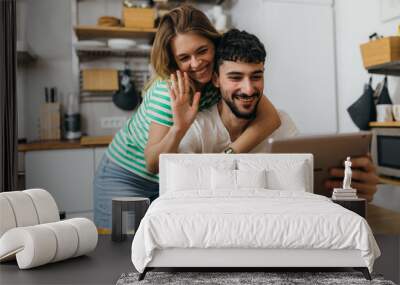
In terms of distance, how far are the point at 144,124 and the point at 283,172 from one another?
102 centimetres

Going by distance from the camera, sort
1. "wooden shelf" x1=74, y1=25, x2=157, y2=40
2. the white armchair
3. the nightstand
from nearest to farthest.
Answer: the white armchair → the nightstand → "wooden shelf" x1=74, y1=25, x2=157, y2=40

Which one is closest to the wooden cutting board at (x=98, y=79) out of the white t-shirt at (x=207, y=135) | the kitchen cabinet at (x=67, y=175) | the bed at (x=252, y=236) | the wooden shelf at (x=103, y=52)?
the wooden shelf at (x=103, y=52)

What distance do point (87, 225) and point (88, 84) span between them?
2.12 meters

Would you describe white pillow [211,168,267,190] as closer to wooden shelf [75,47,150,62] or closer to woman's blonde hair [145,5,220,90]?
woman's blonde hair [145,5,220,90]

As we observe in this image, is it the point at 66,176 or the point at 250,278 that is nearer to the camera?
the point at 250,278

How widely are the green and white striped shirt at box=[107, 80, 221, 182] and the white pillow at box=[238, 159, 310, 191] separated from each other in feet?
1.76

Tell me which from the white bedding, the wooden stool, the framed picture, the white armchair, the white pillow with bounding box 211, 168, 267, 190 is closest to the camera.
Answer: the white bedding

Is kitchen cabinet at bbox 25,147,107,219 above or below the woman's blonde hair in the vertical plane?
below

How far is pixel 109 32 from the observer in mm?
4316

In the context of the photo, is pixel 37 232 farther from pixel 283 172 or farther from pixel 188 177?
pixel 283 172

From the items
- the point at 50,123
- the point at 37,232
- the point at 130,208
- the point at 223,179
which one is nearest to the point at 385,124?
the point at 223,179

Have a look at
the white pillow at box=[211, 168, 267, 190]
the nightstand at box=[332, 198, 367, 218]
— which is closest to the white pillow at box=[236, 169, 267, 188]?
the white pillow at box=[211, 168, 267, 190]

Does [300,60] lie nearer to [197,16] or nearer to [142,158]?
[197,16]

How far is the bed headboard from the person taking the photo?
302 centimetres
